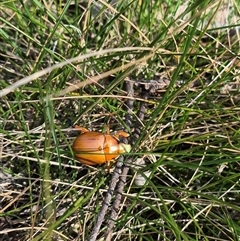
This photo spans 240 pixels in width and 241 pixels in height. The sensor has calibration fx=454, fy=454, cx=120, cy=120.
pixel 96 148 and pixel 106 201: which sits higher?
pixel 96 148

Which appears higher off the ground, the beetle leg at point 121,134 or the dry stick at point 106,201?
the beetle leg at point 121,134

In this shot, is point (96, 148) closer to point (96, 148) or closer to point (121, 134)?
point (96, 148)

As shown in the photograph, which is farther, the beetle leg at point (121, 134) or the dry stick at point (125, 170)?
the beetle leg at point (121, 134)

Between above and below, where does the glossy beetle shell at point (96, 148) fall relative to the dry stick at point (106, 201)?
above

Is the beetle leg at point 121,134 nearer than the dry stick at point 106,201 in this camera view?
No

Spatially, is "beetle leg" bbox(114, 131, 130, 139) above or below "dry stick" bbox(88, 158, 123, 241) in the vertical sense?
above

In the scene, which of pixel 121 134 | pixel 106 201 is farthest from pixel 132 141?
pixel 106 201

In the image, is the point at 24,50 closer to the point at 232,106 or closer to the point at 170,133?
the point at 170,133

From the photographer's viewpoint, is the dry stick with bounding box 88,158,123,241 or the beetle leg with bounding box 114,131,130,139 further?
the beetle leg with bounding box 114,131,130,139
